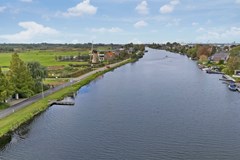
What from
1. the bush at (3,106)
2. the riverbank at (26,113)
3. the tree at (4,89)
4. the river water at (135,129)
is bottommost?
the river water at (135,129)

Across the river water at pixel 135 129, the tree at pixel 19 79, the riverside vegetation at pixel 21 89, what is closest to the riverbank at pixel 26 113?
the riverside vegetation at pixel 21 89

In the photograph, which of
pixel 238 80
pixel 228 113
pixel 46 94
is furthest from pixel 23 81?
pixel 238 80

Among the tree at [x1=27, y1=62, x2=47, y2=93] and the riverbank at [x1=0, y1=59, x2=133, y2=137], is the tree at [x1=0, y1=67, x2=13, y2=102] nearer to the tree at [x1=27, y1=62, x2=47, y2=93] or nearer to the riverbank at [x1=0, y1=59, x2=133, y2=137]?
the riverbank at [x1=0, y1=59, x2=133, y2=137]

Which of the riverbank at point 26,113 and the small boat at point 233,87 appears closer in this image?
the riverbank at point 26,113

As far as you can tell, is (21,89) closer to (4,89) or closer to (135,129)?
(4,89)

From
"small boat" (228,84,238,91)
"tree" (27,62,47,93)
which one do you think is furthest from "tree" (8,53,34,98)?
"small boat" (228,84,238,91)

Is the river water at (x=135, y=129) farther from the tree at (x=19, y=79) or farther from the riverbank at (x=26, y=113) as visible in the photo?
the tree at (x=19, y=79)

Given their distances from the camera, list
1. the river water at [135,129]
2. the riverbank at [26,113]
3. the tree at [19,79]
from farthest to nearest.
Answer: the tree at [19,79], the riverbank at [26,113], the river water at [135,129]

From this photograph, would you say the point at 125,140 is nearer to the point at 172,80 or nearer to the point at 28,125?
the point at 28,125
